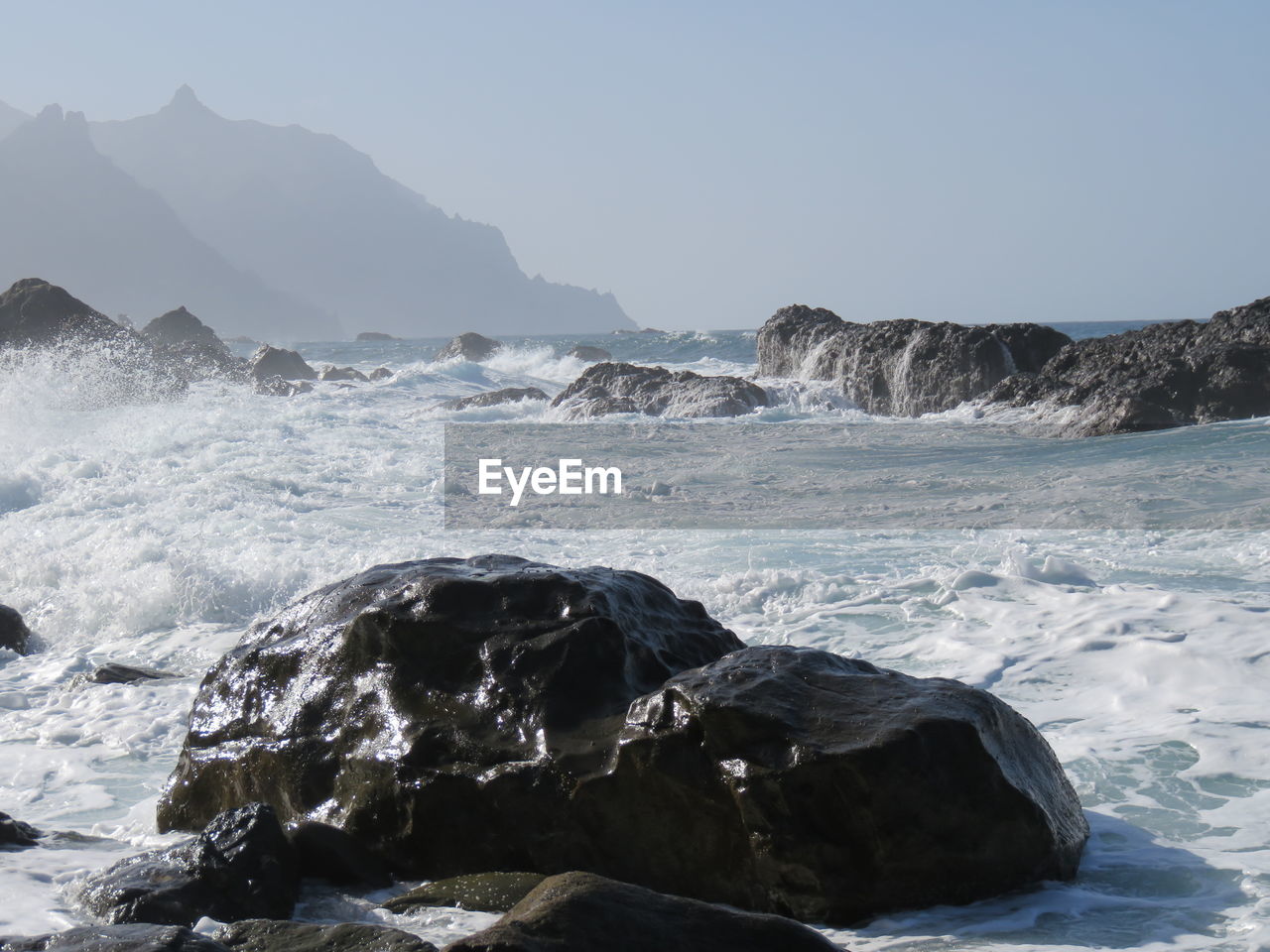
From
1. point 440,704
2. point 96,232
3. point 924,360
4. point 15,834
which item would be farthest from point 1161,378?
point 96,232

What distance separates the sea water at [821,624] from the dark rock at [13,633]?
0.18m

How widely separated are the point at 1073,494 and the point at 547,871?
7.75m


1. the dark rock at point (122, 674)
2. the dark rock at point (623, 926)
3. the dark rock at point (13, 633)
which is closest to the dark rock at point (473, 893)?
the dark rock at point (623, 926)

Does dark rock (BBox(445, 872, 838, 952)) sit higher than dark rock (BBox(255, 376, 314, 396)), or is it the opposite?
dark rock (BBox(255, 376, 314, 396))

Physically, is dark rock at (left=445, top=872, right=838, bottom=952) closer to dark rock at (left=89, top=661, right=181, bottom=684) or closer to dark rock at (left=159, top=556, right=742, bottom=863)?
dark rock at (left=159, top=556, right=742, bottom=863)

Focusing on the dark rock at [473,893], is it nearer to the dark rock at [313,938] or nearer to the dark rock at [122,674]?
the dark rock at [313,938]

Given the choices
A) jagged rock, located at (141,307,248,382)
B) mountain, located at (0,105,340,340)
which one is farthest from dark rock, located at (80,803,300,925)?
mountain, located at (0,105,340,340)

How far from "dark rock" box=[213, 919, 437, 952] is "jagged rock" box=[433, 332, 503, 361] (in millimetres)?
38426

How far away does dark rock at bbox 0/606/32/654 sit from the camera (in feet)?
20.6

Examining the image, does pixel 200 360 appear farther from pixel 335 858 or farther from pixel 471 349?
pixel 335 858

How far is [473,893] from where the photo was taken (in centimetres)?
301

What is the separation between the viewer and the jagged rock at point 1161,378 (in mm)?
14359

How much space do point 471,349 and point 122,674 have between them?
119ft

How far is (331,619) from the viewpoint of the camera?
397 centimetres
